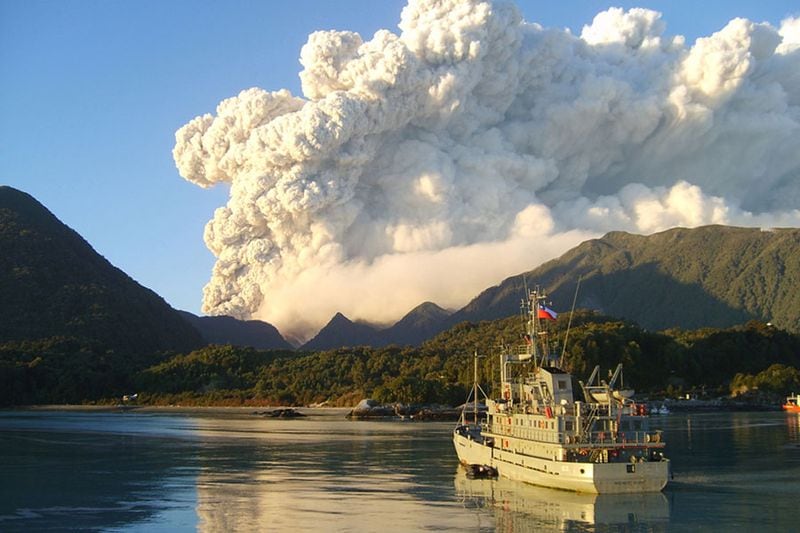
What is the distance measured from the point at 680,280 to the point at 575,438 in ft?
449

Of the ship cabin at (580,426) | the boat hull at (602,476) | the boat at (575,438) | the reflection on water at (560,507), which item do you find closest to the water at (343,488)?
the reflection on water at (560,507)

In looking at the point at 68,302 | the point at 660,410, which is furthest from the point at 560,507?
the point at 68,302

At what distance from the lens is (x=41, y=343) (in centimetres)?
15250

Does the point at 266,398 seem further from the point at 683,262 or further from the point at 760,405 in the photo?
the point at 683,262

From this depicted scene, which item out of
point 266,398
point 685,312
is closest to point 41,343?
point 266,398

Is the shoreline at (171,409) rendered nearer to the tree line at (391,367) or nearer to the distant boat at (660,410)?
the tree line at (391,367)

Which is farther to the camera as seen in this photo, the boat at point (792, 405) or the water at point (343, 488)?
the boat at point (792, 405)

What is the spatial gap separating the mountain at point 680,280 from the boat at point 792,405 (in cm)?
4632

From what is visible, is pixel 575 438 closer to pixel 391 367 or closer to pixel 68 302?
pixel 391 367

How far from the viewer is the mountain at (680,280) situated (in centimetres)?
16262

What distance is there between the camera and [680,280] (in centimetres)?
17062

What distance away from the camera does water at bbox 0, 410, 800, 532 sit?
116 ft

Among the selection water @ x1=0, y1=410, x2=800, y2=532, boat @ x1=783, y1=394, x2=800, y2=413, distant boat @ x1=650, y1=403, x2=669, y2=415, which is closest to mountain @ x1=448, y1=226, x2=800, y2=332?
boat @ x1=783, y1=394, x2=800, y2=413

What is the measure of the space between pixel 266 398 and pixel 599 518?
316 ft
